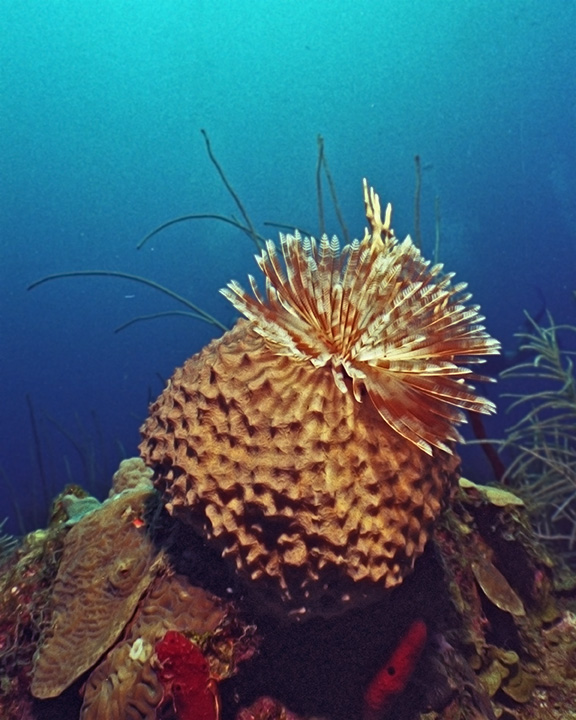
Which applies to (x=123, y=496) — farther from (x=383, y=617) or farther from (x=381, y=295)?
(x=381, y=295)

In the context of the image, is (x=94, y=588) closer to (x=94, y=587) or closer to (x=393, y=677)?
(x=94, y=587)

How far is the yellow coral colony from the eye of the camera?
2.04 meters

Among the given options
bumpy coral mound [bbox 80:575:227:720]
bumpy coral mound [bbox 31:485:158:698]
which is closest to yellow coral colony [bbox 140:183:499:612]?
bumpy coral mound [bbox 80:575:227:720]

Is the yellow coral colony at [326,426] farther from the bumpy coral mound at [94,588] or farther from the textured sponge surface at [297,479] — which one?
the bumpy coral mound at [94,588]

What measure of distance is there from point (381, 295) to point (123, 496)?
200cm

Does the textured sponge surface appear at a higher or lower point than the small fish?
higher

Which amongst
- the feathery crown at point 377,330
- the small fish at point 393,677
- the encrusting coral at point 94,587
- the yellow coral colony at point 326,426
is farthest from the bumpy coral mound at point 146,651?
the feathery crown at point 377,330

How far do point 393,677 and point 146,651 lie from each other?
112 cm

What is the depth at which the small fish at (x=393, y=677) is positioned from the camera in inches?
95.8

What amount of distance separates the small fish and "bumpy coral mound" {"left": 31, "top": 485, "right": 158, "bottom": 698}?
1.16 metres

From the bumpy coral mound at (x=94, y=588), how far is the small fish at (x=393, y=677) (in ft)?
3.81

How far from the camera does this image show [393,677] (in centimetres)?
244

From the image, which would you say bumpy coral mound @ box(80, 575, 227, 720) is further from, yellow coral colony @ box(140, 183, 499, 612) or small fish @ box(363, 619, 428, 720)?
small fish @ box(363, 619, 428, 720)

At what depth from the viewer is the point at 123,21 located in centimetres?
2773
